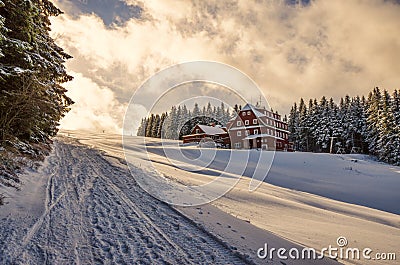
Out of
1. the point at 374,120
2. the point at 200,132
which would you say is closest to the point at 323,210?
the point at 200,132

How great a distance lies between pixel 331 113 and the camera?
2147 inches

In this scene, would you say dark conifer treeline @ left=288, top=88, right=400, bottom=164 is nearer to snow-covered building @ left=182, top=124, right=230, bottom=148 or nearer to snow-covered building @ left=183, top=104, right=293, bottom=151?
snow-covered building @ left=183, top=104, right=293, bottom=151

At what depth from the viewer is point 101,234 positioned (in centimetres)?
439

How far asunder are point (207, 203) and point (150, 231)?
322cm

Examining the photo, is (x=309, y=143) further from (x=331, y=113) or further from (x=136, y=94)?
(x=136, y=94)

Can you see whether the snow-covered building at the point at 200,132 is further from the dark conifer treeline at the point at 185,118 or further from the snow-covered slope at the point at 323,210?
the snow-covered slope at the point at 323,210

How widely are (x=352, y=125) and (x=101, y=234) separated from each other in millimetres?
61990

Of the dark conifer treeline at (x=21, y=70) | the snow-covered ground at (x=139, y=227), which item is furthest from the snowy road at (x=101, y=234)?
the dark conifer treeline at (x=21, y=70)

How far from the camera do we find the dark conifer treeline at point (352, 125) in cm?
3934

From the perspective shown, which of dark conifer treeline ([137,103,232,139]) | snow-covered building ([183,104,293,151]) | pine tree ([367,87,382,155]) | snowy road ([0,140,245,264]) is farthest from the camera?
pine tree ([367,87,382,155])
